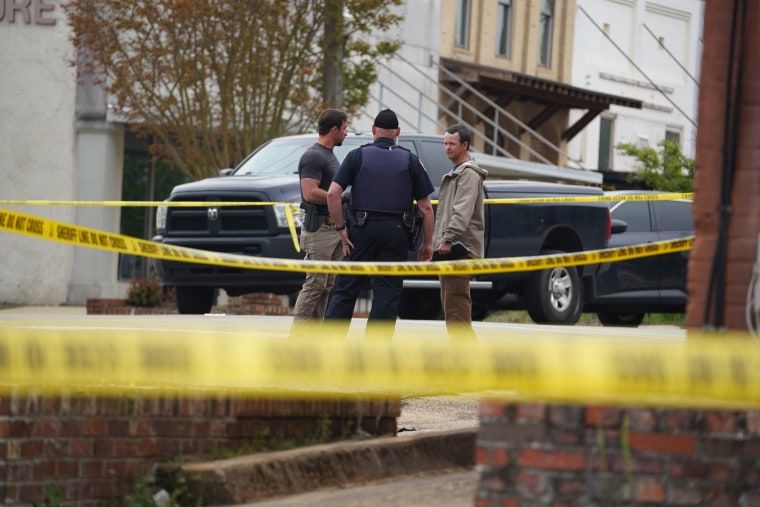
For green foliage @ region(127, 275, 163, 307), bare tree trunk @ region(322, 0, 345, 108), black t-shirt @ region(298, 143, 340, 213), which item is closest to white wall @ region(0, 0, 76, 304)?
bare tree trunk @ region(322, 0, 345, 108)

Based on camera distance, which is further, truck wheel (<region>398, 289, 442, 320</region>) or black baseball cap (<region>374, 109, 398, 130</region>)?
truck wheel (<region>398, 289, 442, 320</region>)

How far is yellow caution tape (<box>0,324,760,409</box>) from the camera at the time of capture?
5.44m

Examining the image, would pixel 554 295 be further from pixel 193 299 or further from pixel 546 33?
pixel 546 33

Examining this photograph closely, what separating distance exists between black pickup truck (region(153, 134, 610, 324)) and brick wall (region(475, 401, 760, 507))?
29.4ft

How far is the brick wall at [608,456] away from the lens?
541cm

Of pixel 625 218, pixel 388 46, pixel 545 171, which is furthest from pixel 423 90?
pixel 625 218

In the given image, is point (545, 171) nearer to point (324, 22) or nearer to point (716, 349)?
point (324, 22)

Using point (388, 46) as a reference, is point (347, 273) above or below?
below

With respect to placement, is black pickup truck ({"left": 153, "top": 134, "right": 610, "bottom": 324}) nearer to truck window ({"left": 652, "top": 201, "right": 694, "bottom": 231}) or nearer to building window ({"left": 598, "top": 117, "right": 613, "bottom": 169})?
truck window ({"left": 652, "top": 201, "right": 694, "bottom": 231})

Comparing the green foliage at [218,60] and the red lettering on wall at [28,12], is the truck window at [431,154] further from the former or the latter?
the red lettering on wall at [28,12]

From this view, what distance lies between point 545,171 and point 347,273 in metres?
19.7

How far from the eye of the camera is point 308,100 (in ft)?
75.3

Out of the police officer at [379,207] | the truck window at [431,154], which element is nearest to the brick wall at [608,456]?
the police officer at [379,207]

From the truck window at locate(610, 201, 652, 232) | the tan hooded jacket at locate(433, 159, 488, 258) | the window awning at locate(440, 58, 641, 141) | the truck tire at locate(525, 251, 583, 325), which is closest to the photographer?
the tan hooded jacket at locate(433, 159, 488, 258)
